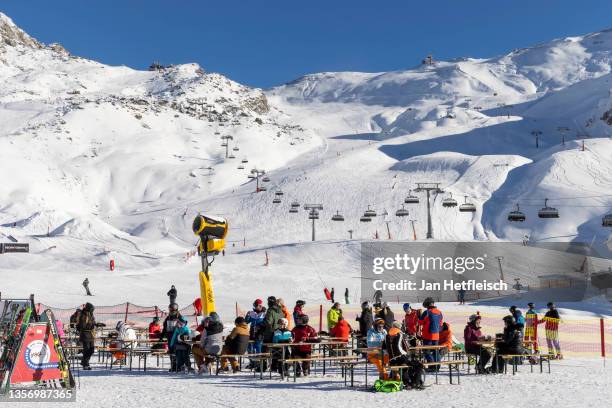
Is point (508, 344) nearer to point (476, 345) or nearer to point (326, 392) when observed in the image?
point (476, 345)

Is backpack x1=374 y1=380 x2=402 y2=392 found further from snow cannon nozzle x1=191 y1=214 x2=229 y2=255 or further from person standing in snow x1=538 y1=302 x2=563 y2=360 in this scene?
snow cannon nozzle x1=191 y1=214 x2=229 y2=255

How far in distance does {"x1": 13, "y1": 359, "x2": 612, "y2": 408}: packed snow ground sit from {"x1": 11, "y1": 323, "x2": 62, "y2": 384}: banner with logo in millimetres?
486

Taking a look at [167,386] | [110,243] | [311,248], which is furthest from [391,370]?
[110,243]

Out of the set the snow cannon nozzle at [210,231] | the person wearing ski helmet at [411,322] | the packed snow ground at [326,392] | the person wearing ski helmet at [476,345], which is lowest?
the packed snow ground at [326,392]

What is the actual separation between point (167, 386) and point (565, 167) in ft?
250

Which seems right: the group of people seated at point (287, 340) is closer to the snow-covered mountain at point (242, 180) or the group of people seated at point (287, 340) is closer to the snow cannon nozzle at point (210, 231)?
the snow cannon nozzle at point (210, 231)

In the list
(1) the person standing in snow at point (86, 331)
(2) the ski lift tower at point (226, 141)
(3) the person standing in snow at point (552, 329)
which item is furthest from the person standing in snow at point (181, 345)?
(2) the ski lift tower at point (226, 141)

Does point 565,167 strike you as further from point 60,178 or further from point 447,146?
point 60,178

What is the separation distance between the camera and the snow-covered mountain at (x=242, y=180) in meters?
47.4

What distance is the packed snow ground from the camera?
10844 mm

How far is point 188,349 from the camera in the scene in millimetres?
14516

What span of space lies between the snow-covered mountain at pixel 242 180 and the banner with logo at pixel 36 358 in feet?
72.1

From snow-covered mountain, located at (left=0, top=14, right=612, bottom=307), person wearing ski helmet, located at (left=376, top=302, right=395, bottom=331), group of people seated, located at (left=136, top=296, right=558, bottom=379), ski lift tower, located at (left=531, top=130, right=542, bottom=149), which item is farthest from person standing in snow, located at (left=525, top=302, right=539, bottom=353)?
ski lift tower, located at (left=531, top=130, right=542, bottom=149)

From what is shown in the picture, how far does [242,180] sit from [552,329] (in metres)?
89.1
